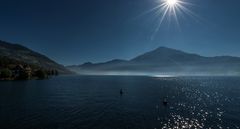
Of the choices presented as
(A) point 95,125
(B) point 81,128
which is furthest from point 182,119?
(B) point 81,128

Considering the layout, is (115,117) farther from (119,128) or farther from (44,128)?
(44,128)

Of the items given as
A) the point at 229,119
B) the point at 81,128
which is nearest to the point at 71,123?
the point at 81,128

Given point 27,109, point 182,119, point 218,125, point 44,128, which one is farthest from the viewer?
point 27,109

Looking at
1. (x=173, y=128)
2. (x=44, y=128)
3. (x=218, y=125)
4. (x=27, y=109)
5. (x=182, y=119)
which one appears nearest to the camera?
(x=44, y=128)

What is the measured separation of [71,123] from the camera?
50812mm

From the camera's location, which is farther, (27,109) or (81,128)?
(27,109)

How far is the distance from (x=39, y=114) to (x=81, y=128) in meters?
20.1

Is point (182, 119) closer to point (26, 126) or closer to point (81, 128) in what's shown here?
point (81, 128)

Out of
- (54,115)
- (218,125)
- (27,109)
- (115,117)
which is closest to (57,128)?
(54,115)

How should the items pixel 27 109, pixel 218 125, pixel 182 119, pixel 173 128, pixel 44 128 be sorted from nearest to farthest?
pixel 44 128
pixel 173 128
pixel 218 125
pixel 182 119
pixel 27 109

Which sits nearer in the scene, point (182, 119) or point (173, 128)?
point (173, 128)

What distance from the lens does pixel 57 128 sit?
4628 centimetres

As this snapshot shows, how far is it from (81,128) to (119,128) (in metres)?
9.82

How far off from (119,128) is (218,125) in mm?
28630
